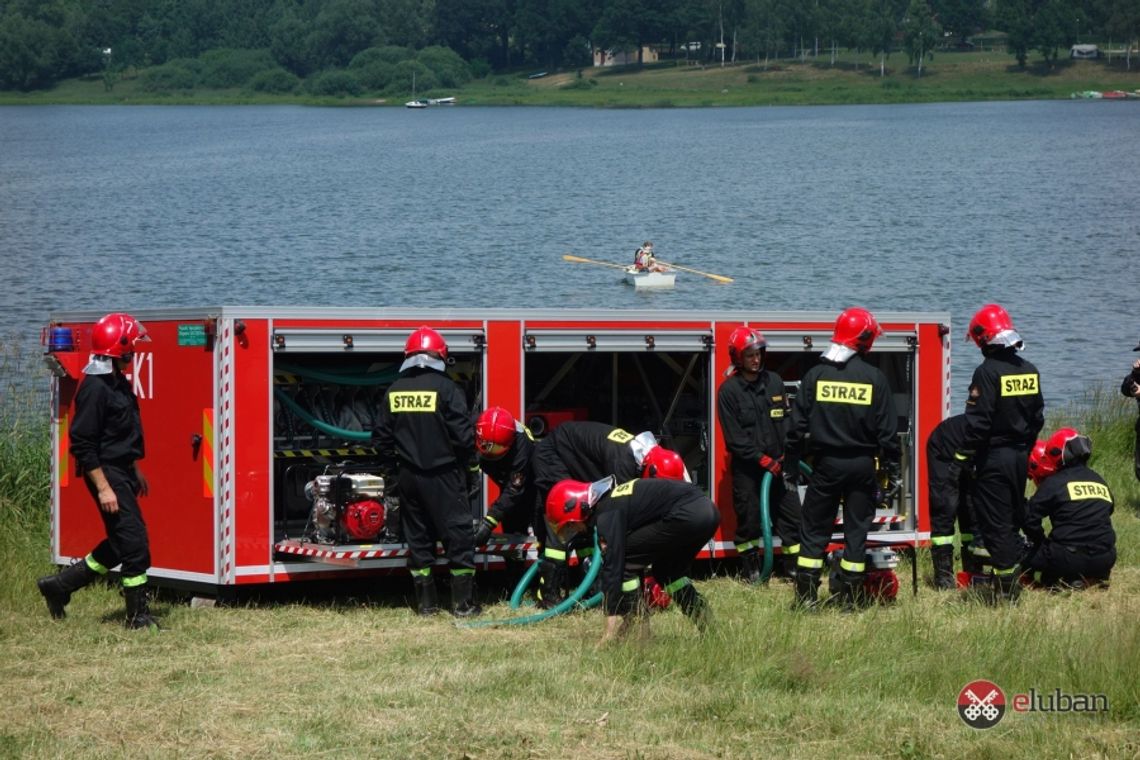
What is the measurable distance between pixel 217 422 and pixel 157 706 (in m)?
2.58

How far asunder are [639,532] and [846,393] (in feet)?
7.32

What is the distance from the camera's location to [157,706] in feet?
25.2

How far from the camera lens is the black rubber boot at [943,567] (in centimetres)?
1096

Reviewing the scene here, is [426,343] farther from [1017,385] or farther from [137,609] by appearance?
[1017,385]

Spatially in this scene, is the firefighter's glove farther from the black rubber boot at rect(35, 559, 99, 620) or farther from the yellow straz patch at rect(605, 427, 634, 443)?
the black rubber boot at rect(35, 559, 99, 620)

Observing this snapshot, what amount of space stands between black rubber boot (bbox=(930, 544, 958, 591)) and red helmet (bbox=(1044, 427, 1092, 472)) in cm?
91

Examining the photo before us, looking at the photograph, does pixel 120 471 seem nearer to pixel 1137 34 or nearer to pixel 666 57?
pixel 1137 34

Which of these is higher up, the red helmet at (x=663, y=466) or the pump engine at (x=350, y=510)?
Result: the red helmet at (x=663, y=466)

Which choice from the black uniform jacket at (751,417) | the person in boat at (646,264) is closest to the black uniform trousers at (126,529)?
the black uniform jacket at (751,417)

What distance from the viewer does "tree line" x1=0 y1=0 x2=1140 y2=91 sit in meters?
149

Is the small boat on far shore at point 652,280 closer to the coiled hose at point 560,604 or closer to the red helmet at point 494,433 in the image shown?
the red helmet at point 494,433

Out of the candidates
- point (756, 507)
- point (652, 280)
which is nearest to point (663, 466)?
point (756, 507)

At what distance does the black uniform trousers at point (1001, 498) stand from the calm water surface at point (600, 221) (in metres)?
11.6

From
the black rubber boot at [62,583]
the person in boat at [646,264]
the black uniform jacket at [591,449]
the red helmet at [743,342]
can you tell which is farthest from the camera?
the person in boat at [646,264]
